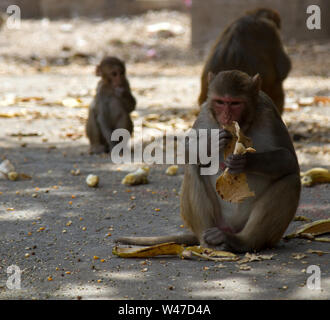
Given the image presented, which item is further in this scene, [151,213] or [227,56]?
[227,56]

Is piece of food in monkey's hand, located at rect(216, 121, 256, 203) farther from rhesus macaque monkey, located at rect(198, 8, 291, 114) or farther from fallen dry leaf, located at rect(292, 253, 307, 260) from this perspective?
rhesus macaque monkey, located at rect(198, 8, 291, 114)

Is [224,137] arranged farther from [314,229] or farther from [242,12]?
[242,12]

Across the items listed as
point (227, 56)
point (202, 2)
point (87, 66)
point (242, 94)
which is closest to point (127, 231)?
point (242, 94)

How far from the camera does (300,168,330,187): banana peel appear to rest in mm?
6660

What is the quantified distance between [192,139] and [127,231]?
111 cm

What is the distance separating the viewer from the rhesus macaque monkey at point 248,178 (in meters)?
4.44

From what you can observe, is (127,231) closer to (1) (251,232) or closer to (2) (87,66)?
(1) (251,232)

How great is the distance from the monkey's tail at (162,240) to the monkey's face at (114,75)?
341 cm

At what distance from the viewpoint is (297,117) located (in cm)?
996

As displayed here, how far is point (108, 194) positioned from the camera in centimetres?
647

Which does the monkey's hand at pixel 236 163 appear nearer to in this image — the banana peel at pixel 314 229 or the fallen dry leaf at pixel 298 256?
the fallen dry leaf at pixel 298 256

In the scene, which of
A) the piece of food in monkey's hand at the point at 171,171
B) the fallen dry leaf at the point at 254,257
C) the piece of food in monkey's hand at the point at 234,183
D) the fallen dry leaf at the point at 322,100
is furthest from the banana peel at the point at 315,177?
the fallen dry leaf at the point at 322,100

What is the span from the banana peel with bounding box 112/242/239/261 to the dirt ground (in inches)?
2.3

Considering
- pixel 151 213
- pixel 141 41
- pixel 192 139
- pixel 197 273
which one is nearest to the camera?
pixel 197 273
